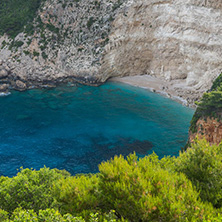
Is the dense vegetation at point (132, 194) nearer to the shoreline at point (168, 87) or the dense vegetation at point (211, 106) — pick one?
the dense vegetation at point (211, 106)

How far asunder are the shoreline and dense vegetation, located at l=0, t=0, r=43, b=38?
34691 mm

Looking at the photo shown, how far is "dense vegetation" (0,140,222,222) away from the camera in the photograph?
30.3ft

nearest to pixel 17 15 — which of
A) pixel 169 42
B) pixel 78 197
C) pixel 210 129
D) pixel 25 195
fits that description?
pixel 169 42

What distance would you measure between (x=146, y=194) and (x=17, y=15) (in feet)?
276

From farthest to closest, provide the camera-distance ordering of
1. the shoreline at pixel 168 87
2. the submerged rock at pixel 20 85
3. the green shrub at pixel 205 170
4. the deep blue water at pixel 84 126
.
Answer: the submerged rock at pixel 20 85, the shoreline at pixel 168 87, the deep blue water at pixel 84 126, the green shrub at pixel 205 170

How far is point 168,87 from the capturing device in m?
62.2

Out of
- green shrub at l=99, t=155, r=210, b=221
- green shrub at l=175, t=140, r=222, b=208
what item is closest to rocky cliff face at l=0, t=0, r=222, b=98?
green shrub at l=175, t=140, r=222, b=208

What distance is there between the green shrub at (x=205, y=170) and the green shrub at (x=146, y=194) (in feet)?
3.56

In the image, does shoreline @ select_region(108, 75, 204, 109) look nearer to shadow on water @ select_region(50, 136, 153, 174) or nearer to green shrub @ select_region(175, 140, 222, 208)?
shadow on water @ select_region(50, 136, 153, 174)

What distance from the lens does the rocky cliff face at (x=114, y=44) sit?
185 feet

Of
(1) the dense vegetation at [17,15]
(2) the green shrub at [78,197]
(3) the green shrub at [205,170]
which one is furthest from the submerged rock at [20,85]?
(3) the green shrub at [205,170]

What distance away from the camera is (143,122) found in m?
48.8

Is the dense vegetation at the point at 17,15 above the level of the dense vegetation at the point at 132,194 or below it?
above

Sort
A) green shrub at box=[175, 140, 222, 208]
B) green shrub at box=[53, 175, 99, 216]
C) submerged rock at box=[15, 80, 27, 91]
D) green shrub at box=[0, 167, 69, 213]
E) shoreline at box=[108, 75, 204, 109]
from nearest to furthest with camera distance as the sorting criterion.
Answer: green shrub at box=[175, 140, 222, 208]
green shrub at box=[53, 175, 99, 216]
green shrub at box=[0, 167, 69, 213]
shoreline at box=[108, 75, 204, 109]
submerged rock at box=[15, 80, 27, 91]
